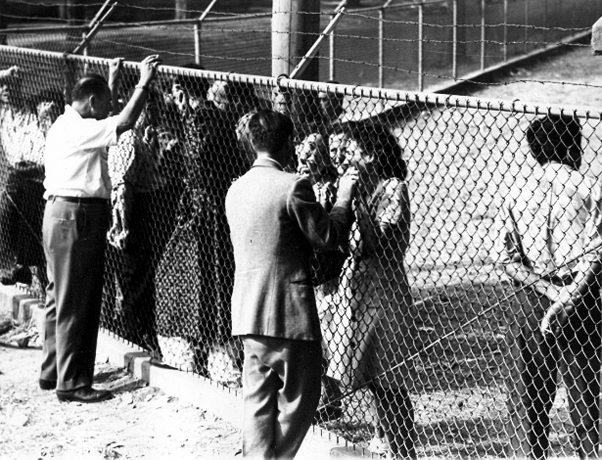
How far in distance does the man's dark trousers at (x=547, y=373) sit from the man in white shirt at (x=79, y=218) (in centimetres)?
269

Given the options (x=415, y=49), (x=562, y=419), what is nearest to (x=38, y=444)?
(x=562, y=419)

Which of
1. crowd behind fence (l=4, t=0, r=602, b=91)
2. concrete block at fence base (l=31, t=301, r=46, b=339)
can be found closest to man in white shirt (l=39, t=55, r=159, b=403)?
concrete block at fence base (l=31, t=301, r=46, b=339)

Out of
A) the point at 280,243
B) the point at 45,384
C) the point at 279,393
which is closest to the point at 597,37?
the point at 280,243

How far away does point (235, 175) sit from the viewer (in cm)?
676

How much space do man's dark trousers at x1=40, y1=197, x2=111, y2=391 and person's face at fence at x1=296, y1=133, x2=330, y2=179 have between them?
171 centimetres

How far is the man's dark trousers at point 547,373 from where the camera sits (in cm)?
521

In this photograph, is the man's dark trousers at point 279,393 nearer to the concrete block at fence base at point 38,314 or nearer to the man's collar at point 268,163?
the man's collar at point 268,163

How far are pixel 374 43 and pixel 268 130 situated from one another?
11687 mm

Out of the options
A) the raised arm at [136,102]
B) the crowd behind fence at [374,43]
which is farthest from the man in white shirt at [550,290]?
the crowd behind fence at [374,43]

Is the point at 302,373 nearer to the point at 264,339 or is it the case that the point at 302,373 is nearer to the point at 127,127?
the point at 264,339

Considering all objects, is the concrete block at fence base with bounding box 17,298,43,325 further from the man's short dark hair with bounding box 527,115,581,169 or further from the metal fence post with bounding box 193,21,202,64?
the metal fence post with bounding box 193,21,202,64

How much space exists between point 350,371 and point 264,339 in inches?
34.7

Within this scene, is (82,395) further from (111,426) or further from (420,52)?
(420,52)

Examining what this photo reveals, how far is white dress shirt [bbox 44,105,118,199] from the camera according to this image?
6.76 meters
